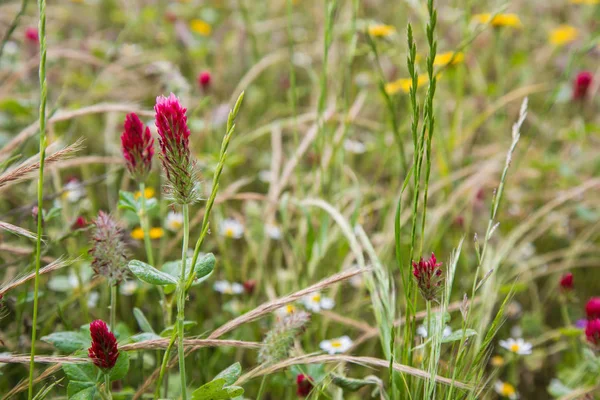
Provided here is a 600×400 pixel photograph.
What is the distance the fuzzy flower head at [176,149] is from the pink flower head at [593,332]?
0.89 metres

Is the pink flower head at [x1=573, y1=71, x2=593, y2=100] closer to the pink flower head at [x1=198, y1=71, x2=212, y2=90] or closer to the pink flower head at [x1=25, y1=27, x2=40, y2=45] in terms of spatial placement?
the pink flower head at [x1=198, y1=71, x2=212, y2=90]

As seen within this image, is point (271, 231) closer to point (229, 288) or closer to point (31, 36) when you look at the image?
point (229, 288)

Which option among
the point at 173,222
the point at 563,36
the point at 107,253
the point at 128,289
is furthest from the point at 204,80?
the point at 563,36

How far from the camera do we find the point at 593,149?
267 cm

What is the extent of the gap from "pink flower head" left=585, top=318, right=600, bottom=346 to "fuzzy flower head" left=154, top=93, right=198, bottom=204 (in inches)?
35.2

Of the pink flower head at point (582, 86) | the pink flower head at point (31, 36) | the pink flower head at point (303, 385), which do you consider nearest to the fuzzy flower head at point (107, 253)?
the pink flower head at point (303, 385)

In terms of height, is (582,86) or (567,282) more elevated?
(582,86)

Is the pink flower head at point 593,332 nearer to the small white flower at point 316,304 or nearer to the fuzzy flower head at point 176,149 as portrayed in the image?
the small white flower at point 316,304

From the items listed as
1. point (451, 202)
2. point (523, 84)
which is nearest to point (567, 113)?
point (523, 84)

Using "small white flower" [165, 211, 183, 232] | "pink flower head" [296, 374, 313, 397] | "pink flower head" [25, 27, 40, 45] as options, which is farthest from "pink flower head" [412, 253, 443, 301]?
"pink flower head" [25, 27, 40, 45]

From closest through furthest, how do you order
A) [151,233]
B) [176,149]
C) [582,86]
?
1. [176,149]
2. [151,233]
3. [582,86]

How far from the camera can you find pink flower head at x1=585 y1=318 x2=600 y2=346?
1233 millimetres

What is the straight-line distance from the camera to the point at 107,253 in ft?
3.31

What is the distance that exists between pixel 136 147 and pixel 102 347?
0.35m
